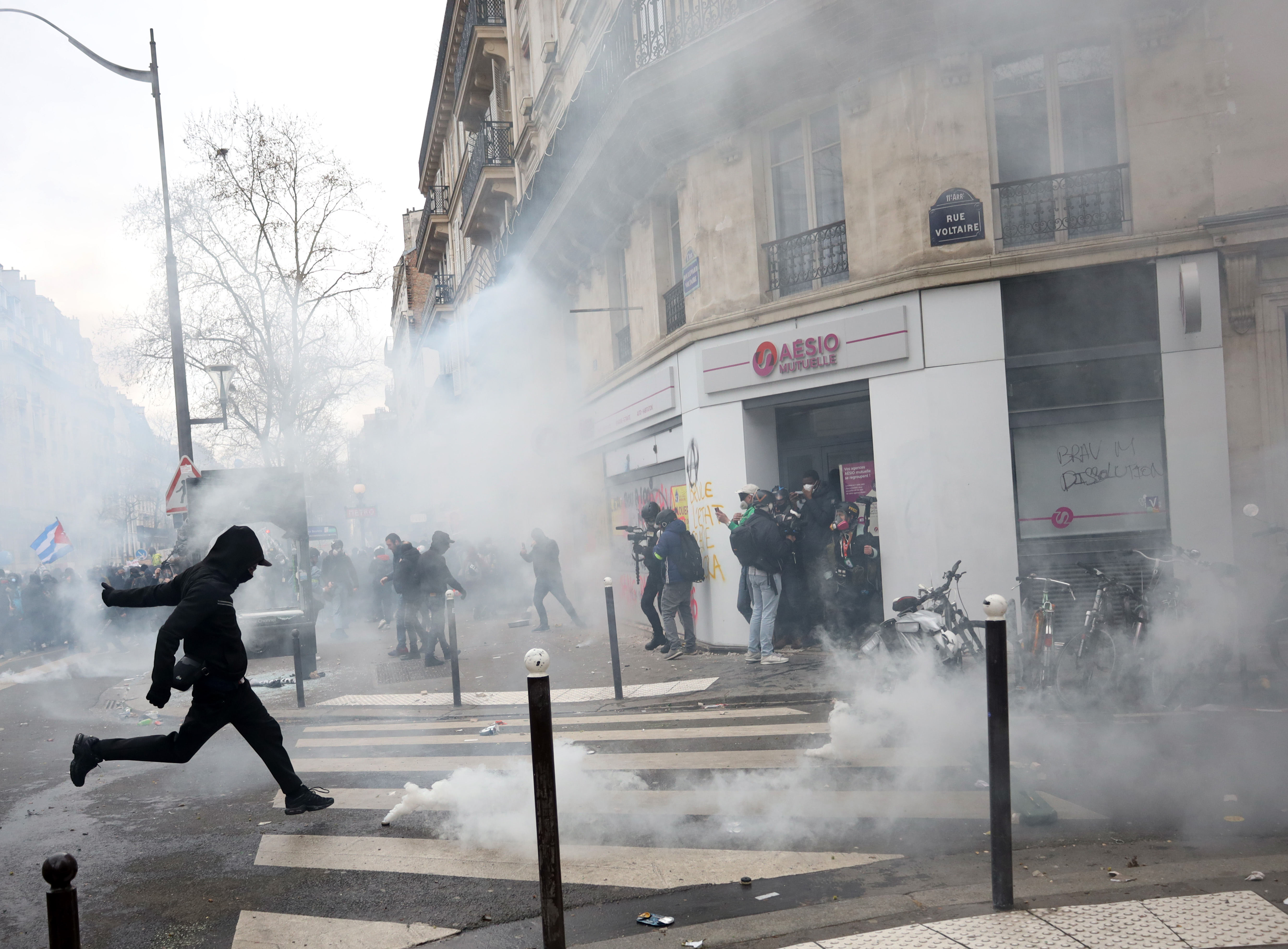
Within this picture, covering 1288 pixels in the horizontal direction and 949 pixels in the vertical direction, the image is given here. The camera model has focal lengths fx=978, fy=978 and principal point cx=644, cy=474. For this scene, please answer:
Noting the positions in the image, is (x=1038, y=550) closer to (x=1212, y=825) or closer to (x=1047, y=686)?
(x=1047, y=686)

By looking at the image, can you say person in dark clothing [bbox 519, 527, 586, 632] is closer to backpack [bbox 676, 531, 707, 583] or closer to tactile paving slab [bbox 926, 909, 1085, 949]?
backpack [bbox 676, 531, 707, 583]

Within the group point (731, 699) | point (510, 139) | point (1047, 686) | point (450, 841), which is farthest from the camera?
point (510, 139)

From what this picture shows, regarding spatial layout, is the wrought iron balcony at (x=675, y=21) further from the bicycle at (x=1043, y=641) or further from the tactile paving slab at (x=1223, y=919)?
the tactile paving slab at (x=1223, y=919)

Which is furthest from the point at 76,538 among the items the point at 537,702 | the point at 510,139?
the point at 537,702

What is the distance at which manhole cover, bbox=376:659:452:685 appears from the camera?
10102mm

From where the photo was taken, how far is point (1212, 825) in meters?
3.71

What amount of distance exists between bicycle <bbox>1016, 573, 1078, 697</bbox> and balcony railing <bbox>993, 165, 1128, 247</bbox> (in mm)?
3295

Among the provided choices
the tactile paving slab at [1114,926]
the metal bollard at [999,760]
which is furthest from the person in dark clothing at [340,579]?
the tactile paving slab at [1114,926]

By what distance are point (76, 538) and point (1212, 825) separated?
33.6 metres

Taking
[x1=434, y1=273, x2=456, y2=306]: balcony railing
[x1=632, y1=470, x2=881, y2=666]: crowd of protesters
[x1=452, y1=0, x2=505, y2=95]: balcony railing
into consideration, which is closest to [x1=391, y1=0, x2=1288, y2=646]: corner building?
[x1=632, y1=470, x2=881, y2=666]: crowd of protesters

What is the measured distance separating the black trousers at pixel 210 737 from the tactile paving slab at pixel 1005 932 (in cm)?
312

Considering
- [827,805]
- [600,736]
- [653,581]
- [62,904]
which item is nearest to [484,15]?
[653,581]

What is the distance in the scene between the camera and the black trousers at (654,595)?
1017 centimetres

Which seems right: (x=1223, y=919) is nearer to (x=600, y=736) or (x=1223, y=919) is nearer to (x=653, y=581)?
(x=600, y=736)
